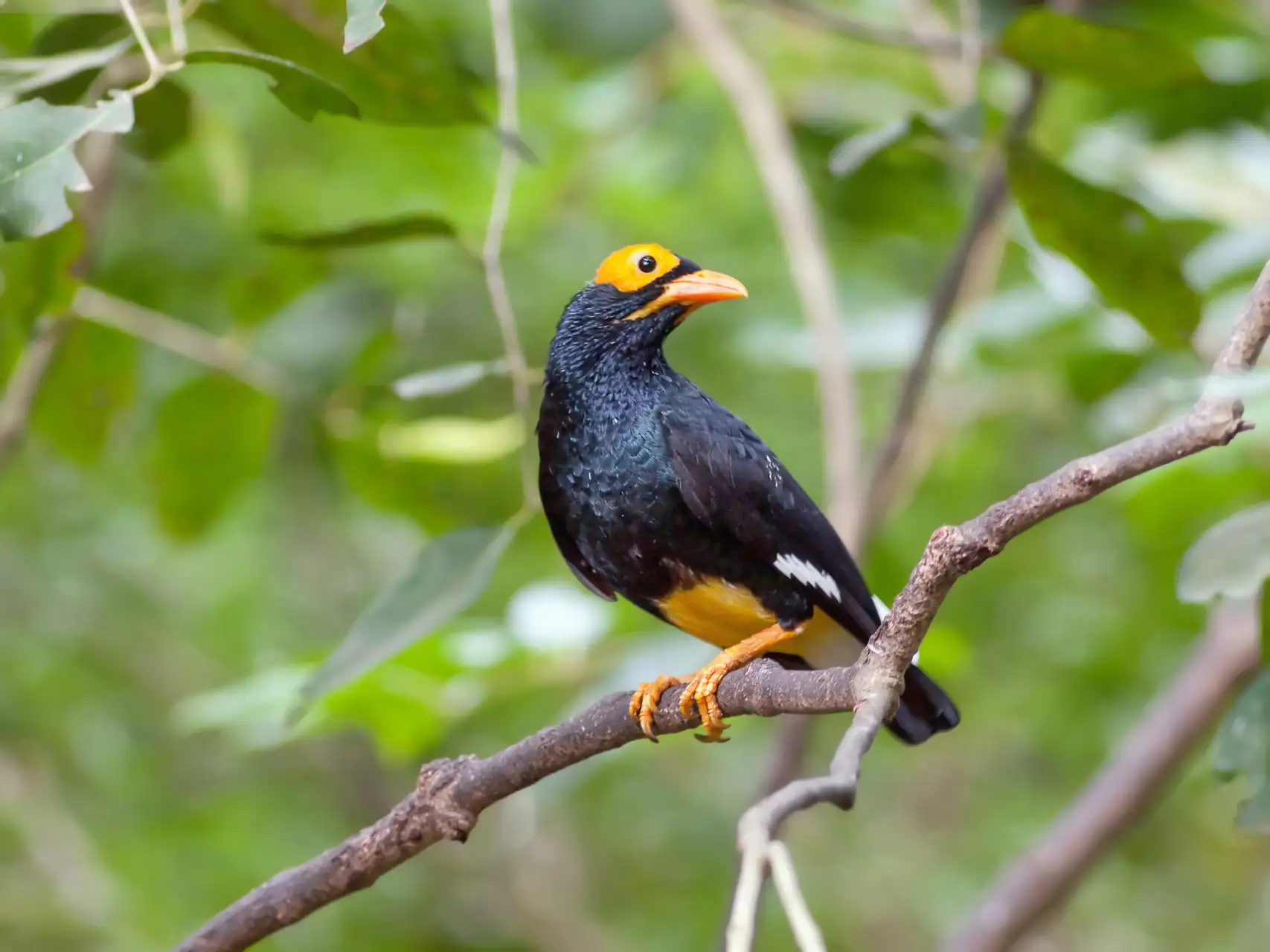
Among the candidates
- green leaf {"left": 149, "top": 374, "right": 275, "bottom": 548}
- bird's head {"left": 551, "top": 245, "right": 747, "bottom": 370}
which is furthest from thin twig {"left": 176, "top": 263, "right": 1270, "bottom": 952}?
green leaf {"left": 149, "top": 374, "right": 275, "bottom": 548}

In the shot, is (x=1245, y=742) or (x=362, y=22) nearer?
(x=362, y=22)

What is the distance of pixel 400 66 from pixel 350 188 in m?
2.68

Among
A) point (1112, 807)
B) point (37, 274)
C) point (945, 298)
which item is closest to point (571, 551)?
point (945, 298)

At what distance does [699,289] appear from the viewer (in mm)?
2750

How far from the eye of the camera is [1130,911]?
22.1 feet

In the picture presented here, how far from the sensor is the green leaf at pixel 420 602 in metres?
2.14

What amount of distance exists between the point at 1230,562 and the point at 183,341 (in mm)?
2092

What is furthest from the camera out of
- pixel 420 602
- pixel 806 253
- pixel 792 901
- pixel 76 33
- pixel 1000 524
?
pixel 806 253

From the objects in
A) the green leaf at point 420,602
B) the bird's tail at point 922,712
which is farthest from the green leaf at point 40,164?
the bird's tail at point 922,712

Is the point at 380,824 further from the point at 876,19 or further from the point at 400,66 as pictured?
the point at 876,19

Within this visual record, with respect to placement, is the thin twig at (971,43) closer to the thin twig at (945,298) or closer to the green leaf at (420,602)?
the thin twig at (945,298)

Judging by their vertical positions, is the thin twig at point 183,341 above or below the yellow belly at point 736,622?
above

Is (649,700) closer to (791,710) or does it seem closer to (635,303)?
(791,710)

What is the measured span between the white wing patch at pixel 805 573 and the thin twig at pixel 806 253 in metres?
0.46
